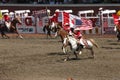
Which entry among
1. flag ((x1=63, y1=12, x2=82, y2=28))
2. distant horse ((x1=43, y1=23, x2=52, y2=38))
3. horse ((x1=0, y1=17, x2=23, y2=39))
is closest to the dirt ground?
flag ((x1=63, y1=12, x2=82, y2=28))

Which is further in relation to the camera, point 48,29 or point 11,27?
point 11,27

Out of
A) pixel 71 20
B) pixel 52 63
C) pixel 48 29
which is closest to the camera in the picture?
pixel 52 63

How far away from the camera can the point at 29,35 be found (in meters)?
37.6

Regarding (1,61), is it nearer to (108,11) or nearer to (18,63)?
(18,63)

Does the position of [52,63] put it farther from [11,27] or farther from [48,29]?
[11,27]

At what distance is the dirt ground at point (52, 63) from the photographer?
1883 centimetres

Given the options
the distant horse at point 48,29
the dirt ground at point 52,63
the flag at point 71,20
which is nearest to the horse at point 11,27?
the distant horse at point 48,29

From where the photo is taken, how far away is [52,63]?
866 inches

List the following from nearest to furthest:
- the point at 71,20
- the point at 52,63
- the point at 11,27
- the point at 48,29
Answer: the point at 52,63, the point at 71,20, the point at 48,29, the point at 11,27

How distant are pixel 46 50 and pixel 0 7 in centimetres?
1911

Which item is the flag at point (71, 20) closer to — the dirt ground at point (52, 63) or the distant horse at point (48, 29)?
the dirt ground at point (52, 63)

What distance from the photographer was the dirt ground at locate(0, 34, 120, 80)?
741 inches

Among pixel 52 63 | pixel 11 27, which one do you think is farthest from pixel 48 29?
pixel 52 63

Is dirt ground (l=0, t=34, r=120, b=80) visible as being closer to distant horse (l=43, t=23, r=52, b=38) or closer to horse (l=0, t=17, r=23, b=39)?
distant horse (l=43, t=23, r=52, b=38)
